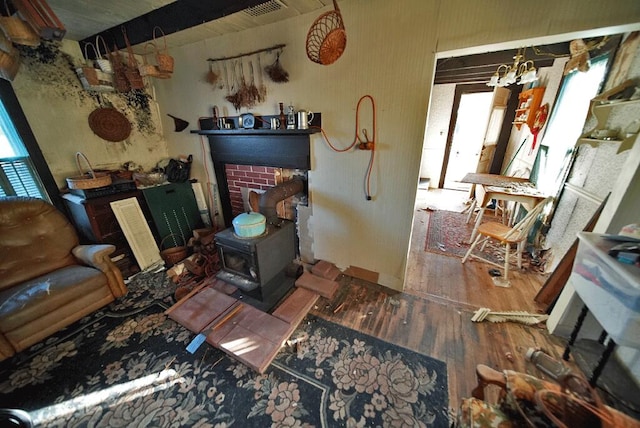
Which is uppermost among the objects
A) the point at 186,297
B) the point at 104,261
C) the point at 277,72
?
the point at 277,72

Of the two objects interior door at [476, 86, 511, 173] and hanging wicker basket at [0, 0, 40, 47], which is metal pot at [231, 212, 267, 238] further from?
interior door at [476, 86, 511, 173]

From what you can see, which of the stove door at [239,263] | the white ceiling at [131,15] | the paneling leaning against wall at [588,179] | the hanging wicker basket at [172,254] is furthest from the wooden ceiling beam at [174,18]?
the paneling leaning against wall at [588,179]

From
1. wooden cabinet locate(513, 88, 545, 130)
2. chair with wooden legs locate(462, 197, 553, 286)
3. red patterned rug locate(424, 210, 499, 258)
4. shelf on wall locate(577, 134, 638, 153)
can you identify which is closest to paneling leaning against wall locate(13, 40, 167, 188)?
red patterned rug locate(424, 210, 499, 258)

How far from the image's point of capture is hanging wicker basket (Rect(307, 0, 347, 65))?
4.40ft

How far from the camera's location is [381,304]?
77.4 inches

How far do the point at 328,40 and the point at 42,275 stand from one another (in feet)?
9.47

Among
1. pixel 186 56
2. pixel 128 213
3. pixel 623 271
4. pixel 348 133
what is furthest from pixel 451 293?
pixel 186 56

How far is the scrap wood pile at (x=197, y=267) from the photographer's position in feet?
7.43

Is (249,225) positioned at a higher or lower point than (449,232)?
higher

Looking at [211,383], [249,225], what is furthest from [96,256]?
[211,383]

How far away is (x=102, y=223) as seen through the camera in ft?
7.29

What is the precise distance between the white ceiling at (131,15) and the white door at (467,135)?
4.51 meters

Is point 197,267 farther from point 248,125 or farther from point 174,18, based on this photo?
point 174,18

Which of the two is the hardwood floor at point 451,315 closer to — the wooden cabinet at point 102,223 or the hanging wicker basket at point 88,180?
the wooden cabinet at point 102,223
